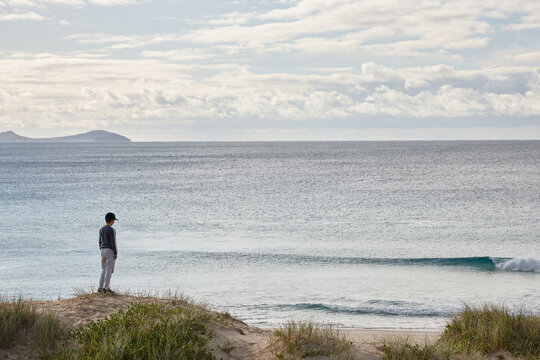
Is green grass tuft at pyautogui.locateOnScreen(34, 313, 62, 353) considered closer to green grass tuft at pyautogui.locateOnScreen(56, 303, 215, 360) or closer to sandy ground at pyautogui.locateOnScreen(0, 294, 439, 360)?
sandy ground at pyautogui.locateOnScreen(0, 294, 439, 360)

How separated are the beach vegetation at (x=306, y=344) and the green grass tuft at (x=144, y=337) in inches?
43.5

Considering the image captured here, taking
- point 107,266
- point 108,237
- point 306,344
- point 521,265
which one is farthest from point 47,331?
point 521,265

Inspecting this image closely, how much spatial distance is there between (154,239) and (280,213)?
1233cm

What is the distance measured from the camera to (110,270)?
11.5 metres

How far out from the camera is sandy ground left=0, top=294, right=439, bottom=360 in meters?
8.52

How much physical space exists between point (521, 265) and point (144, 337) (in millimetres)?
18972

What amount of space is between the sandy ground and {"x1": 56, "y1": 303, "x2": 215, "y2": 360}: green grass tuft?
0.44 m

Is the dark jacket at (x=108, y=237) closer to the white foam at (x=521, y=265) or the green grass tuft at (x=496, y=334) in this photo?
the green grass tuft at (x=496, y=334)

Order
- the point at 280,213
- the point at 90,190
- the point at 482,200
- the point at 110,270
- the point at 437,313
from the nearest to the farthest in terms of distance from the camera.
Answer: the point at 110,270 < the point at 437,313 < the point at 280,213 < the point at 482,200 < the point at 90,190

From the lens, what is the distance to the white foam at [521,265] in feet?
72.0

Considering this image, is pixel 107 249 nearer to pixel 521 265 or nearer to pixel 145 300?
pixel 145 300

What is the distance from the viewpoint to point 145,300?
34.8 ft

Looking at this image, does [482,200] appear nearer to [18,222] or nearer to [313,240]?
[313,240]

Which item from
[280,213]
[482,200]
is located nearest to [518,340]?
[280,213]
